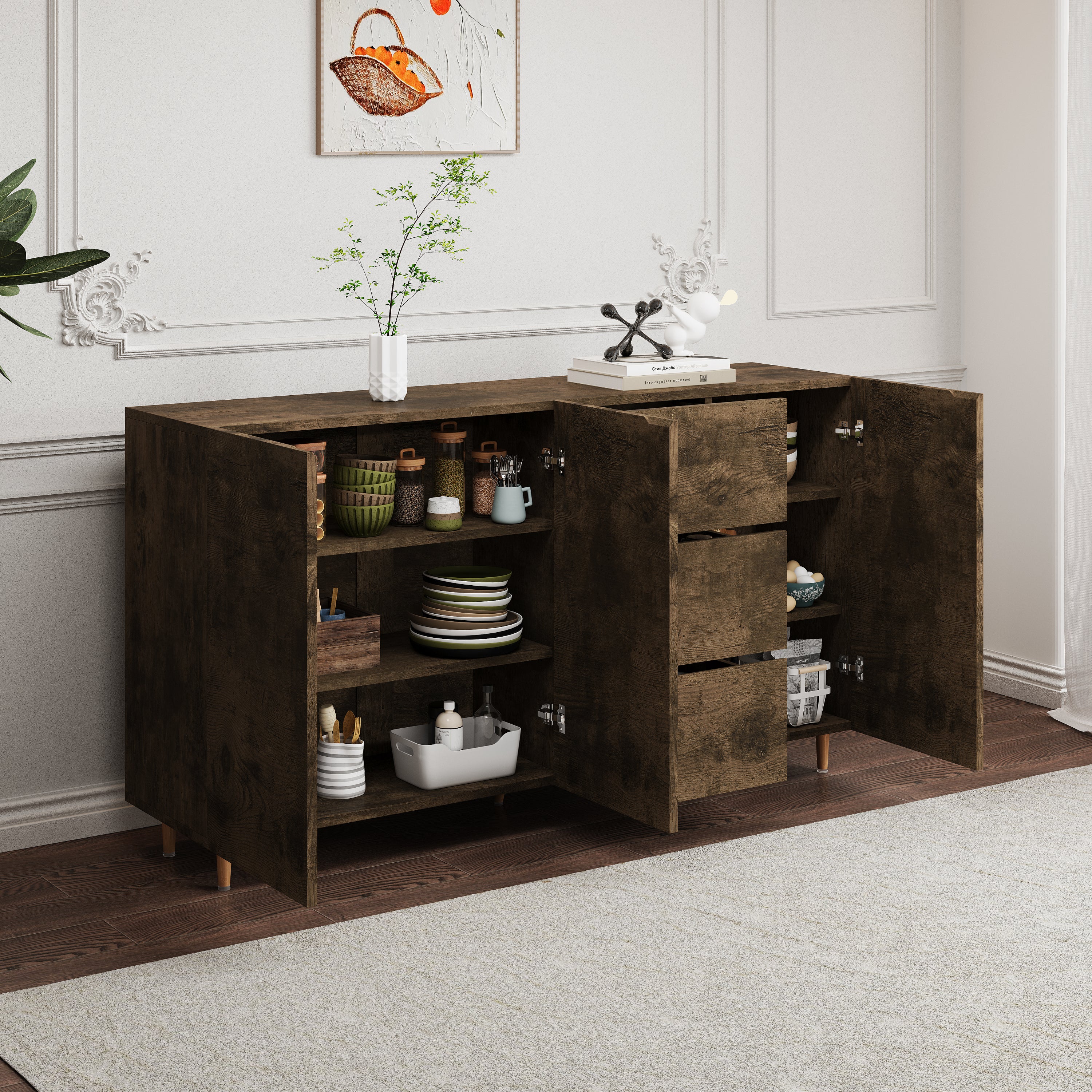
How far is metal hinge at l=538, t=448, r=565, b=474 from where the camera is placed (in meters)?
3.14

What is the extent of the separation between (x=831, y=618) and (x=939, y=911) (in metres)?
0.93

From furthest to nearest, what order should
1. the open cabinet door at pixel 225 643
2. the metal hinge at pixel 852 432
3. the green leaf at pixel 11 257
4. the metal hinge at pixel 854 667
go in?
the metal hinge at pixel 854 667 → the metal hinge at pixel 852 432 → the open cabinet door at pixel 225 643 → the green leaf at pixel 11 257

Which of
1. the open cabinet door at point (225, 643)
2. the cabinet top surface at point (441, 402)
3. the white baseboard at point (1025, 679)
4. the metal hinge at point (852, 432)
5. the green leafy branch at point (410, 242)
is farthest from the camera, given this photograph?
the white baseboard at point (1025, 679)

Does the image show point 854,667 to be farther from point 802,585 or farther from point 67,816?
point 67,816

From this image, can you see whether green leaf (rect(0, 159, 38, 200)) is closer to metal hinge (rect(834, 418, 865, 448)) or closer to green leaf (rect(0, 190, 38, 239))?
green leaf (rect(0, 190, 38, 239))

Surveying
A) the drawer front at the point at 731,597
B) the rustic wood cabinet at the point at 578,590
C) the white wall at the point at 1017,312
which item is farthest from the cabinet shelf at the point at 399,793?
the white wall at the point at 1017,312

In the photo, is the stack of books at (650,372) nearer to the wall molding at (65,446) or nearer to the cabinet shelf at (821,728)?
the cabinet shelf at (821,728)

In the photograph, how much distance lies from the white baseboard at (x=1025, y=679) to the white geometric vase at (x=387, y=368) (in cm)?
190

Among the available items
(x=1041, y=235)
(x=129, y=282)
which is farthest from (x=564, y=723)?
(x=1041, y=235)

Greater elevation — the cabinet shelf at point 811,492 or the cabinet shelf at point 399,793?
the cabinet shelf at point 811,492

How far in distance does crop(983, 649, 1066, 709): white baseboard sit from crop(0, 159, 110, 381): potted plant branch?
2.69 metres

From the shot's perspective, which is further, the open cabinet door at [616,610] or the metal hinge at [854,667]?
the metal hinge at [854,667]

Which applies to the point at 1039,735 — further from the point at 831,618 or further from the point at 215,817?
the point at 215,817

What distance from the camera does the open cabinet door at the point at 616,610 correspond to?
2.92m
